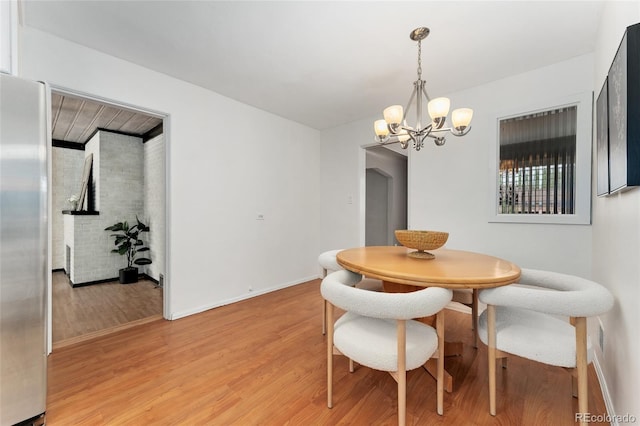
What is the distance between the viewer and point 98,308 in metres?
3.01

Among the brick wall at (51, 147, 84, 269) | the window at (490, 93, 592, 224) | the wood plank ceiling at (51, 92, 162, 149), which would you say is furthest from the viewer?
the brick wall at (51, 147, 84, 269)

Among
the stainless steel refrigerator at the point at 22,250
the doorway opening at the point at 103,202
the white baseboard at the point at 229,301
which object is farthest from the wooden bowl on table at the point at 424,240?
the doorway opening at the point at 103,202

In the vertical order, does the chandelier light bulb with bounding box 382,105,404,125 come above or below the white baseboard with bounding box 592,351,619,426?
above

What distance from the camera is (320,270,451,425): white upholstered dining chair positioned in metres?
1.22

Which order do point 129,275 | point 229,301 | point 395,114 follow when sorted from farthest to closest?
point 129,275, point 229,301, point 395,114

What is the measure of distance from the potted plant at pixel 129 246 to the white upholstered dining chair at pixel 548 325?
182 inches

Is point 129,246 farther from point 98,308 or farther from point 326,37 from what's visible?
point 326,37

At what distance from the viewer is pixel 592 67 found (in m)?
2.22

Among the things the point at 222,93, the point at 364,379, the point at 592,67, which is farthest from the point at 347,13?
the point at 364,379

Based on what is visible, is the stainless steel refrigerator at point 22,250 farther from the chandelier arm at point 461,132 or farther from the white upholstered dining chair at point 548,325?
the chandelier arm at point 461,132

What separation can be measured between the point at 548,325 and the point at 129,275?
5.07 m

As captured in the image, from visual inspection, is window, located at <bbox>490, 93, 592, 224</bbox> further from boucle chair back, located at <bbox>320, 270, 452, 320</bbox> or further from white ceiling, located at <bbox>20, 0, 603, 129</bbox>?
boucle chair back, located at <bbox>320, 270, 452, 320</bbox>
